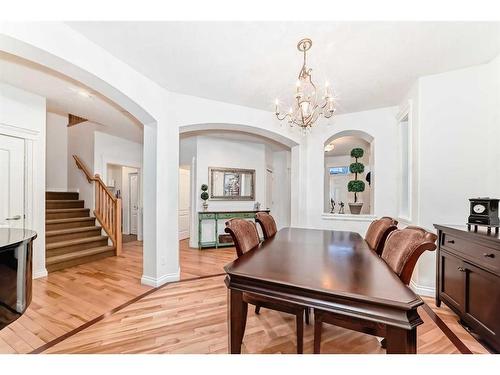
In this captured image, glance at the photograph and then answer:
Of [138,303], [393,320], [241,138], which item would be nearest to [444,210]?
[393,320]

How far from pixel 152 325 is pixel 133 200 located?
531cm

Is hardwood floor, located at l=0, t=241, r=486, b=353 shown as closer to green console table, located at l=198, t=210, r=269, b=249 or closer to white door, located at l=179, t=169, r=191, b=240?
green console table, located at l=198, t=210, r=269, b=249

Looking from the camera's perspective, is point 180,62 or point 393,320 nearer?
point 393,320

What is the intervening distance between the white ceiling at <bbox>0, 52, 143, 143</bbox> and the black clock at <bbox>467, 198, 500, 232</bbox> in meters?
4.67

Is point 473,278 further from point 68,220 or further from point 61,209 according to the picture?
point 61,209

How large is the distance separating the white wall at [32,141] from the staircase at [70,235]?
1.29ft

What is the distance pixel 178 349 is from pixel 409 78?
378cm

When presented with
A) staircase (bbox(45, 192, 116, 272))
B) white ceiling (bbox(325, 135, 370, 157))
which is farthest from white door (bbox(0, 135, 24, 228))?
white ceiling (bbox(325, 135, 370, 157))

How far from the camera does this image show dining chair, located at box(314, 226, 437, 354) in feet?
4.27

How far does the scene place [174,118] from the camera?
3141 millimetres

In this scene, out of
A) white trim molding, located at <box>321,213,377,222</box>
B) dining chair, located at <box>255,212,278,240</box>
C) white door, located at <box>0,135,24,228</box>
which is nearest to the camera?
dining chair, located at <box>255,212,278,240</box>

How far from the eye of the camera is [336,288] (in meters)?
1.15

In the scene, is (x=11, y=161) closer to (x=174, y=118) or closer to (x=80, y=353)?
(x=174, y=118)
